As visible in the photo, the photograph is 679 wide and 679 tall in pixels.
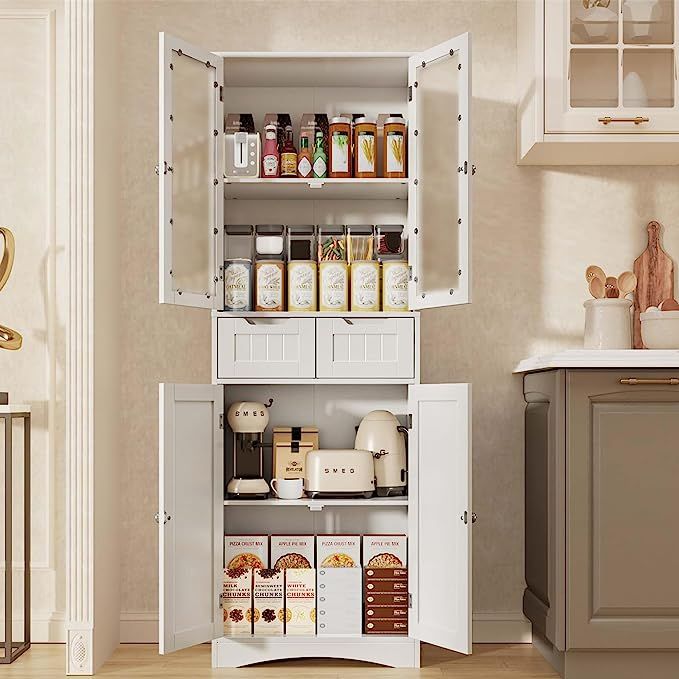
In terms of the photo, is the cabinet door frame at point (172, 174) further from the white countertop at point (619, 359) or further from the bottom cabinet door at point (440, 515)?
the white countertop at point (619, 359)

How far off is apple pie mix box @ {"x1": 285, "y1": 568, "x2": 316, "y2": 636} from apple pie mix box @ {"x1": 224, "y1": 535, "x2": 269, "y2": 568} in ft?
0.36

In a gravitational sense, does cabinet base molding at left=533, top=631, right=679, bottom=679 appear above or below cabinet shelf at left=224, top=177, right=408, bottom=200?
below

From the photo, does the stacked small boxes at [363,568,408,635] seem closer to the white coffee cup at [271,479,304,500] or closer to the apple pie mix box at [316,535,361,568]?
the apple pie mix box at [316,535,361,568]

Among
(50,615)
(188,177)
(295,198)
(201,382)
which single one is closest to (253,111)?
(295,198)

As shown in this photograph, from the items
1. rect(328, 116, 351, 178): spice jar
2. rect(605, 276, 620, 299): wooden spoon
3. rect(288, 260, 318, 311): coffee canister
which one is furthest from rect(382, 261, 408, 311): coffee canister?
rect(605, 276, 620, 299): wooden spoon

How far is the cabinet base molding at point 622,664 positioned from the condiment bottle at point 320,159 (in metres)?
1.68

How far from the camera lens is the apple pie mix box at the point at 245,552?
2.91 meters

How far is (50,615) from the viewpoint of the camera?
3.15 metres

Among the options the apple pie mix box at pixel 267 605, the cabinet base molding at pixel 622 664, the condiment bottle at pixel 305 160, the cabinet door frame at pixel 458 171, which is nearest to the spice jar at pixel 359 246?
the cabinet door frame at pixel 458 171

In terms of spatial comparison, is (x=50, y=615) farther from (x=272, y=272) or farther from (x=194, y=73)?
(x=194, y=73)

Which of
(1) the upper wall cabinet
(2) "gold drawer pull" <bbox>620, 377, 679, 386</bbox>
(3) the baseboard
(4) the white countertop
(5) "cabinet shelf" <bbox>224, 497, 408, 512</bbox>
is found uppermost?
(1) the upper wall cabinet

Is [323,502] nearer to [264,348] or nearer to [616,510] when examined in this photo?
[264,348]

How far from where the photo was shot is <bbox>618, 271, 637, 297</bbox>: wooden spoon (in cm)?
309

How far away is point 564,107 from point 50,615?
8.08 feet
